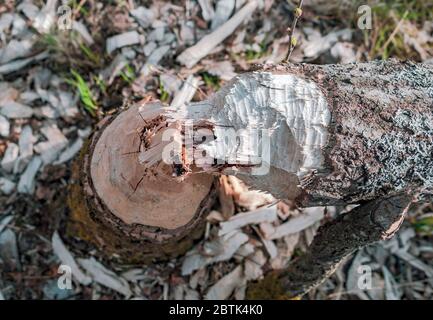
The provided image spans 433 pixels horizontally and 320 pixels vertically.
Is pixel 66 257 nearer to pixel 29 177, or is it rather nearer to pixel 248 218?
pixel 29 177

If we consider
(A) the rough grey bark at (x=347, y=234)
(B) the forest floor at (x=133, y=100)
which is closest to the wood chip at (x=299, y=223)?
(B) the forest floor at (x=133, y=100)

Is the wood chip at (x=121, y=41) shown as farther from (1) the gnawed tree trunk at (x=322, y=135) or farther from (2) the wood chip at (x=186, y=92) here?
(1) the gnawed tree trunk at (x=322, y=135)

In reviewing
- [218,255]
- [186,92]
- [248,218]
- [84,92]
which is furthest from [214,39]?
[218,255]

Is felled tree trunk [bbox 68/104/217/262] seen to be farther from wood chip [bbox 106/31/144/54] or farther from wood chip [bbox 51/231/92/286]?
wood chip [bbox 106/31/144/54]

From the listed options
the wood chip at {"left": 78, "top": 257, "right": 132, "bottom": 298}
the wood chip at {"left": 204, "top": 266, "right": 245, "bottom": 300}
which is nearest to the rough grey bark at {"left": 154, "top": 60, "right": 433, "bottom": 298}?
the wood chip at {"left": 204, "top": 266, "right": 245, "bottom": 300}
